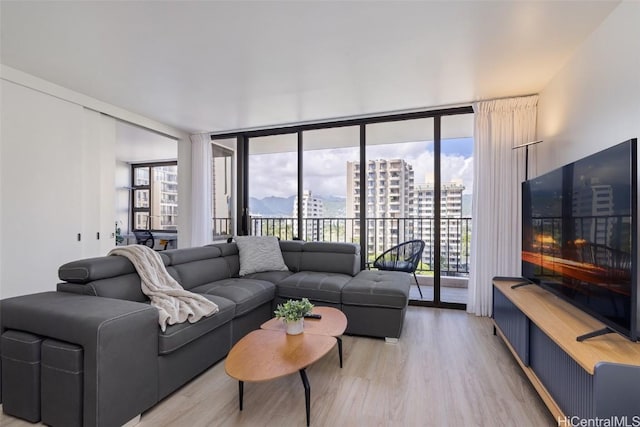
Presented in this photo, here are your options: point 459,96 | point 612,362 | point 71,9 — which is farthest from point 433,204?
point 71,9

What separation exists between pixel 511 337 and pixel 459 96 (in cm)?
247

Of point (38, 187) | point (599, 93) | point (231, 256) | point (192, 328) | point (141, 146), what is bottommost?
point (192, 328)

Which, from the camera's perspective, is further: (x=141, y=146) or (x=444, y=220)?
(x=141, y=146)

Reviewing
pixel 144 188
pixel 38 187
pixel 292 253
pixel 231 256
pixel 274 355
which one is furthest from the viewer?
pixel 144 188

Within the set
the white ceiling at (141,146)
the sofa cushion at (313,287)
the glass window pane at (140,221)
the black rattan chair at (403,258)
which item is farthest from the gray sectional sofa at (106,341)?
the glass window pane at (140,221)

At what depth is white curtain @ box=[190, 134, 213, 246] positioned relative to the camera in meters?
4.84

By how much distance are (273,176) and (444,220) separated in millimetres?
2708

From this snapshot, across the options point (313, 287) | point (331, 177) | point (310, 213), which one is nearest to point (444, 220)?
point (331, 177)

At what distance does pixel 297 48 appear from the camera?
7.78 ft

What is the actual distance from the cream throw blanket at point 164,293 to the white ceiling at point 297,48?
1.64 m

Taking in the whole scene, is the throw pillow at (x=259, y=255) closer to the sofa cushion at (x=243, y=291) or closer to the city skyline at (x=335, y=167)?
the sofa cushion at (x=243, y=291)

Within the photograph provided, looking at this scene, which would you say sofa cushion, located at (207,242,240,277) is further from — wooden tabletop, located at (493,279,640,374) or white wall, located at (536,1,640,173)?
white wall, located at (536,1,640,173)

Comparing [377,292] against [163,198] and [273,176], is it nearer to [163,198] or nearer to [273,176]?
[273,176]

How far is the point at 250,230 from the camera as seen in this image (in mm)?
5000
